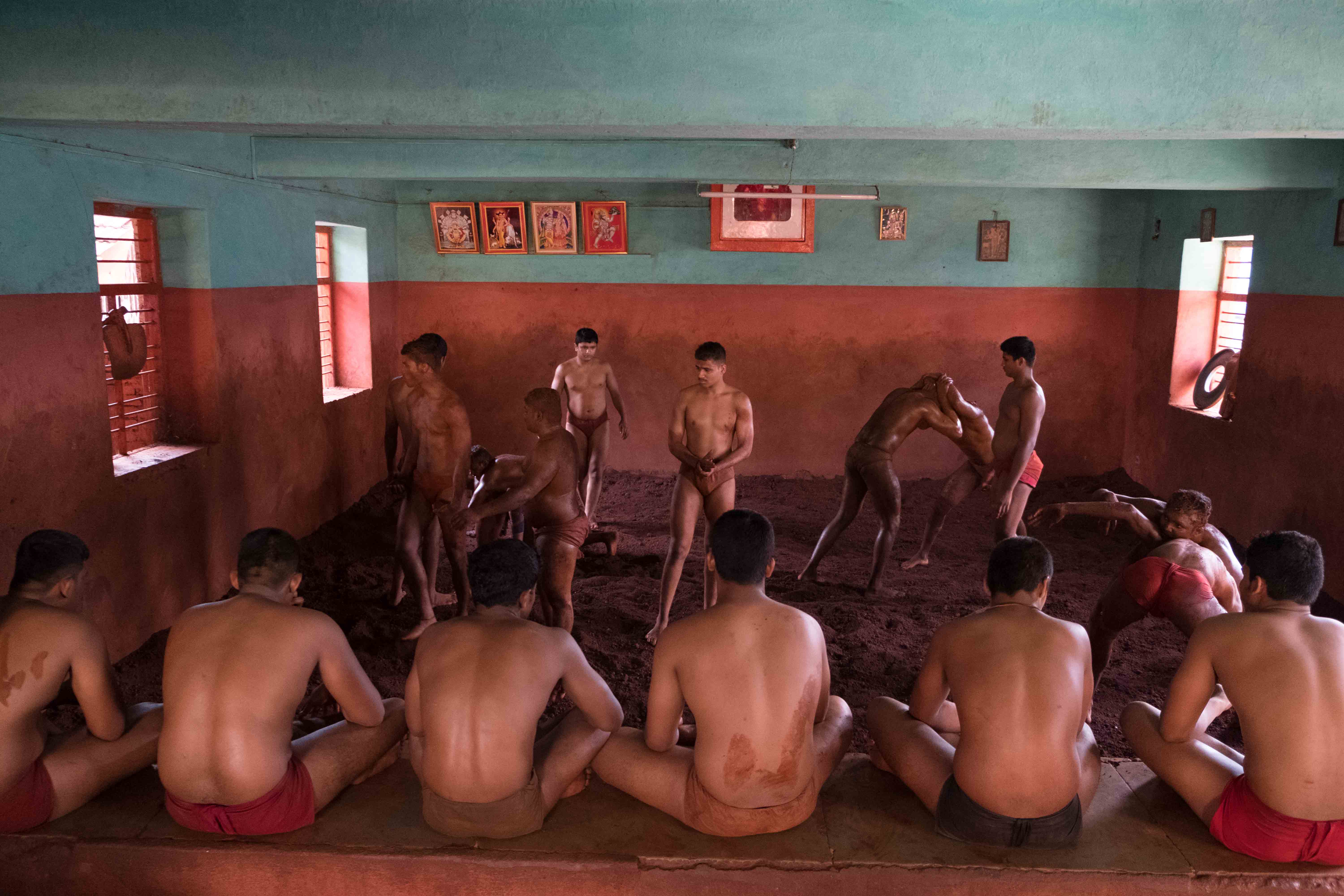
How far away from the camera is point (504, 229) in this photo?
29.4 ft

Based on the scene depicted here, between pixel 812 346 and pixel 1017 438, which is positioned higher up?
pixel 812 346

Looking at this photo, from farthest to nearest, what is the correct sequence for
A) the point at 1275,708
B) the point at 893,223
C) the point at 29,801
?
1. the point at 893,223
2. the point at 29,801
3. the point at 1275,708

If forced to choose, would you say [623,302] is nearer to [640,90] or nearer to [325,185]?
[325,185]

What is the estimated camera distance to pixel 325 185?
282 inches

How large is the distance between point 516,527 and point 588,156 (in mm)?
2403

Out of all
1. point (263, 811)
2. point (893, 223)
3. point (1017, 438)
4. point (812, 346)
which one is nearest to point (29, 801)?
point (263, 811)

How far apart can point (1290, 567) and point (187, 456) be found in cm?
536

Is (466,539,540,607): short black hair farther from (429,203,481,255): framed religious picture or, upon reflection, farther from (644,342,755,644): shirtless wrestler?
(429,203,481,255): framed religious picture

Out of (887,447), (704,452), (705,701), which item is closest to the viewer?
(705,701)

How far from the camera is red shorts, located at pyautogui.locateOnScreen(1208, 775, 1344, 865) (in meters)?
2.76

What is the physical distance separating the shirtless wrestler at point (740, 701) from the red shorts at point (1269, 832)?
4.18ft

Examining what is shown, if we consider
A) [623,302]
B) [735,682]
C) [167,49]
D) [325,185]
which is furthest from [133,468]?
[623,302]

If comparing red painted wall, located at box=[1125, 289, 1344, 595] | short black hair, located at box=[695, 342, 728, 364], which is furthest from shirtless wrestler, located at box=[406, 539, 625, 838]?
red painted wall, located at box=[1125, 289, 1344, 595]

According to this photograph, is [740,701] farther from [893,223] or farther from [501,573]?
[893,223]
